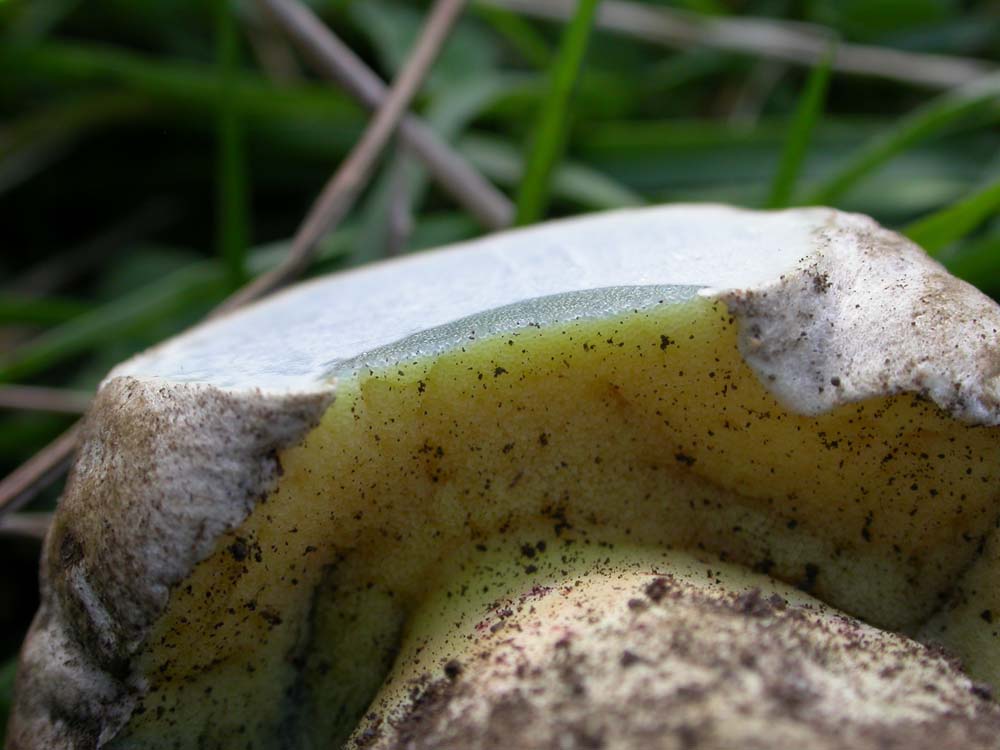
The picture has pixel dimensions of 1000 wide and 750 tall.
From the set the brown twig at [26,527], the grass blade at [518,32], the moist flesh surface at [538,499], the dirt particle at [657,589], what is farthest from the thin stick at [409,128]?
the dirt particle at [657,589]

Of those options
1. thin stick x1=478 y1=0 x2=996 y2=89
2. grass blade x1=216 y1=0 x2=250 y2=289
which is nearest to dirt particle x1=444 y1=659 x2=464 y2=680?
grass blade x1=216 y1=0 x2=250 y2=289

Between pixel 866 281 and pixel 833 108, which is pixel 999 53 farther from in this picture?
pixel 866 281

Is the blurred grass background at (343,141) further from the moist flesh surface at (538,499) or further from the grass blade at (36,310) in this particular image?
the moist flesh surface at (538,499)

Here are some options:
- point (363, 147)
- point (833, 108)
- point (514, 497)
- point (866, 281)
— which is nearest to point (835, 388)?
point (866, 281)

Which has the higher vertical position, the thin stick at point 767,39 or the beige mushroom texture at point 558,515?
the thin stick at point 767,39

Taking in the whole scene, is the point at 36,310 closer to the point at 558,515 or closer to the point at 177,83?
the point at 177,83

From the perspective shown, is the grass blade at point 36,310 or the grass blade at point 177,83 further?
the grass blade at point 177,83

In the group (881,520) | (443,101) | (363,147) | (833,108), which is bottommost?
(881,520)

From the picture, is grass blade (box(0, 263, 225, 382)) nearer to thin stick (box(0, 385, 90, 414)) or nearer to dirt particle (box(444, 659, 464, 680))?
thin stick (box(0, 385, 90, 414))
